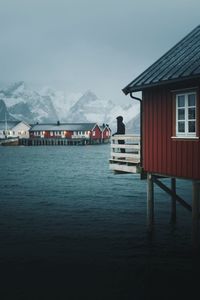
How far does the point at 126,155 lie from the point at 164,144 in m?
3.26

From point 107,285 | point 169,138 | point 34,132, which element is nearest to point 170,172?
point 169,138

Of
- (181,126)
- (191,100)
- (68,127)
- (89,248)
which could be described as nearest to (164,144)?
(181,126)

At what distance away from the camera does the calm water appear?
15.7 meters

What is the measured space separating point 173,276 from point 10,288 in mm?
5665

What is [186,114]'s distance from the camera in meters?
17.5

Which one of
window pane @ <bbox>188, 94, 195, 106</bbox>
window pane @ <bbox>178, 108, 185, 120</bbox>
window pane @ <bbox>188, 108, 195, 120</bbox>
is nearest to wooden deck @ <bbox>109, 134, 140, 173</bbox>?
window pane @ <bbox>178, 108, 185, 120</bbox>

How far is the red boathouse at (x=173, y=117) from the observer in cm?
1717

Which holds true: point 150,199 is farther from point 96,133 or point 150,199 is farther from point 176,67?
point 96,133

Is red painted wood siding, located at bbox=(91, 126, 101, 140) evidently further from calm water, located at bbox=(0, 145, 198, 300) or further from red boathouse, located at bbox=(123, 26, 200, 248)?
red boathouse, located at bbox=(123, 26, 200, 248)

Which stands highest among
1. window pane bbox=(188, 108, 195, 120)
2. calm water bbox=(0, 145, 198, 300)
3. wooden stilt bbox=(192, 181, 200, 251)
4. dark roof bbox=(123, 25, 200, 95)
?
dark roof bbox=(123, 25, 200, 95)

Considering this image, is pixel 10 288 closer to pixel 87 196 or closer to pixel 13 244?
pixel 13 244

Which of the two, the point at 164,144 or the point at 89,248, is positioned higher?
the point at 164,144

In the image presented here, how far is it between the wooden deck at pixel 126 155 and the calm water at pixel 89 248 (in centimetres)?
340

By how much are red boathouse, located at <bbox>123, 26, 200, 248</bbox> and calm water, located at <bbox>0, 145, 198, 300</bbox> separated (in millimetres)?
2492
